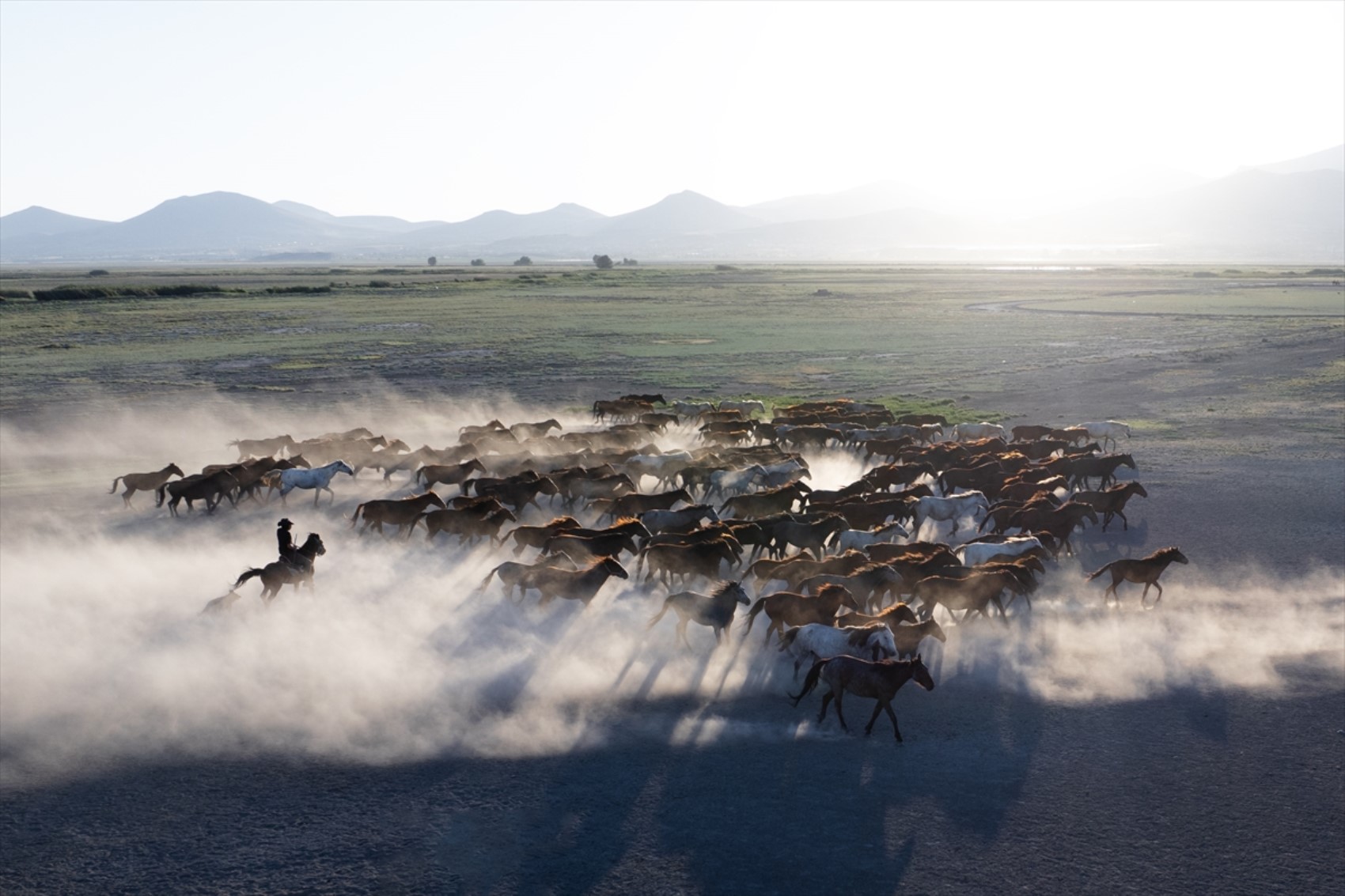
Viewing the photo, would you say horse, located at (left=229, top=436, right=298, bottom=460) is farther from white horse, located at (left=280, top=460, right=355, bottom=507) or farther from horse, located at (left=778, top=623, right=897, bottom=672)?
horse, located at (left=778, top=623, right=897, bottom=672)

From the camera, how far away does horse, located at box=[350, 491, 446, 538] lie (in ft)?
63.2

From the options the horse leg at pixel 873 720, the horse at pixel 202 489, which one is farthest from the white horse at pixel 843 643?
the horse at pixel 202 489

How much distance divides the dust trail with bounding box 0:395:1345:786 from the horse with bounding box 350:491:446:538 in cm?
40

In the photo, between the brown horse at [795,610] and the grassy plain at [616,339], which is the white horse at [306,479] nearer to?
the brown horse at [795,610]

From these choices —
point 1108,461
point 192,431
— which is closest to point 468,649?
point 1108,461

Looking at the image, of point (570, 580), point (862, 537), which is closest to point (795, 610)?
point (570, 580)

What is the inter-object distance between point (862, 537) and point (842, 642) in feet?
18.8

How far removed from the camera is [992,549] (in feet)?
54.1

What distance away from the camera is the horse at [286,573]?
1508cm

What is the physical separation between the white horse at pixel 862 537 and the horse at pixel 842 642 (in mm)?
5117

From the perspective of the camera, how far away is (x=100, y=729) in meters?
11.6

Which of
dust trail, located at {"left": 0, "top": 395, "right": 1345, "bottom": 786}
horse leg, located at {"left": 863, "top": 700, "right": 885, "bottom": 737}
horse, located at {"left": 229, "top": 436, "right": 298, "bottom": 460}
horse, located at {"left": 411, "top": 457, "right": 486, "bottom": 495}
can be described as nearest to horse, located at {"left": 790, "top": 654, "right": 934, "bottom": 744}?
horse leg, located at {"left": 863, "top": 700, "right": 885, "bottom": 737}

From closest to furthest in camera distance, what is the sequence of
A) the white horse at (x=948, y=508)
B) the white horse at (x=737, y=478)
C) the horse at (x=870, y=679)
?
the horse at (x=870, y=679), the white horse at (x=948, y=508), the white horse at (x=737, y=478)

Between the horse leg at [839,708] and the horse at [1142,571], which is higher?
the horse at [1142,571]
